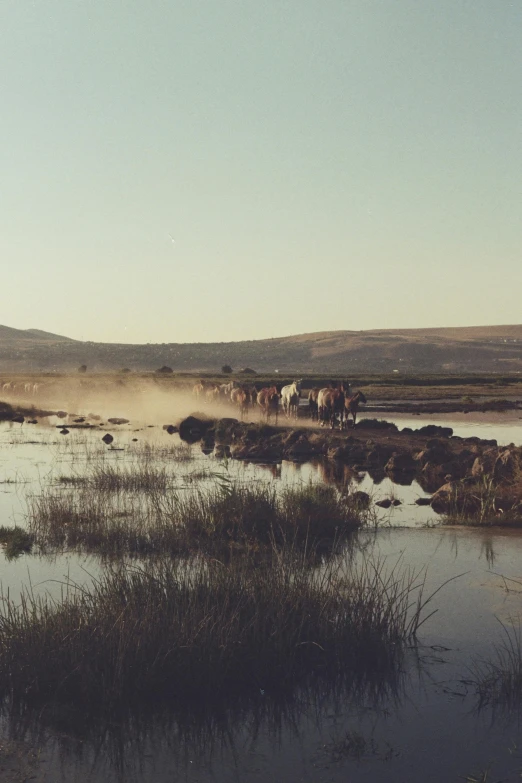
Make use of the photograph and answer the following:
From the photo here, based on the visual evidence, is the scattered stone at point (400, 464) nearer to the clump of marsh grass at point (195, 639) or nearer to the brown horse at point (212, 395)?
the clump of marsh grass at point (195, 639)

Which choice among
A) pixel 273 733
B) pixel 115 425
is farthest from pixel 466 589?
pixel 115 425

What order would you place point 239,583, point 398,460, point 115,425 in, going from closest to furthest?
point 239,583, point 398,460, point 115,425

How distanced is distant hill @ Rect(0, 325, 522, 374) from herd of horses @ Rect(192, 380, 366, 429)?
272 feet

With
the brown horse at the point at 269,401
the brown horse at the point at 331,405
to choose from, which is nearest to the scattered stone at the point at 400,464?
the brown horse at the point at 331,405

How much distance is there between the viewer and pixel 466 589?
31.5 feet

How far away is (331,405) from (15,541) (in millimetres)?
20283

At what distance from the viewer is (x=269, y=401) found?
37094 mm

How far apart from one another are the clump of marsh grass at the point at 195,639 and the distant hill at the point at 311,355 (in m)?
120

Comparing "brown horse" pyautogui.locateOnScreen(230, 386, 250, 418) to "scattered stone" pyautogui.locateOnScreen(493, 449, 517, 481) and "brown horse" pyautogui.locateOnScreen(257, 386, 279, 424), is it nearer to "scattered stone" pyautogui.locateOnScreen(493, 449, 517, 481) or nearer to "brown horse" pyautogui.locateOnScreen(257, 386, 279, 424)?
"brown horse" pyautogui.locateOnScreen(257, 386, 279, 424)

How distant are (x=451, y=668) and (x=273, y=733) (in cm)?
176

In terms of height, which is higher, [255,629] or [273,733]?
[255,629]

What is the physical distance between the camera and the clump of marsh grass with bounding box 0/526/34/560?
1152 centimetres

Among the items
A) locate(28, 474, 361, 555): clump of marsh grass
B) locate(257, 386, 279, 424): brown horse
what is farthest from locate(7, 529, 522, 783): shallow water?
locate(257, 386, 279, 424): brown horse

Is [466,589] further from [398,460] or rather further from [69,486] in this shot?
[398,460]
